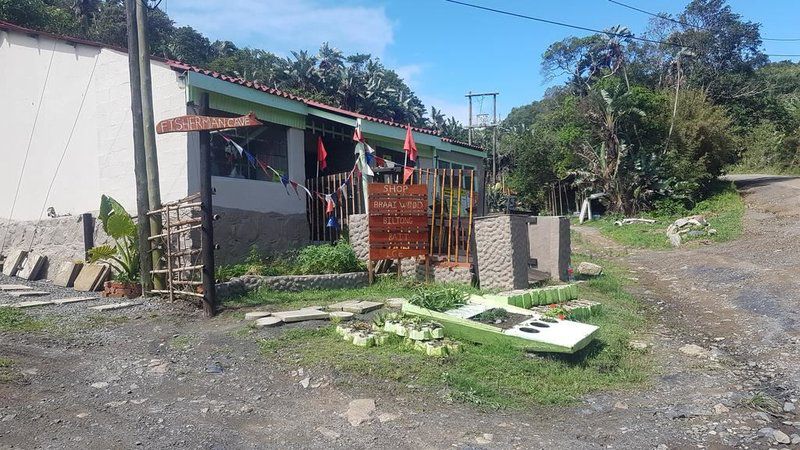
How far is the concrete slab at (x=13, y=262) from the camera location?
11.1m

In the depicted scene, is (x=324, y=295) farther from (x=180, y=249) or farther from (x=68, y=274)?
(x=68, y=274)

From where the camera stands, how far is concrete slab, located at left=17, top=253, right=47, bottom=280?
1066 cm

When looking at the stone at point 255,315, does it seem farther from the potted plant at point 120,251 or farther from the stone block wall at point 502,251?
the stone block wall at point 502,251

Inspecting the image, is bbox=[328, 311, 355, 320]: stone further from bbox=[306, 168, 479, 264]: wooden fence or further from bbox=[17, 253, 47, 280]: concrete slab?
bbox=[17, 253, 47, 280]: concrete slab

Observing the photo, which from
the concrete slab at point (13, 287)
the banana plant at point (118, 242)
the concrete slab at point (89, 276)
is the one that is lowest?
the concrete slab at point (13, 287)

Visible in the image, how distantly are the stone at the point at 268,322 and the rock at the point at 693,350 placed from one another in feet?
16.3

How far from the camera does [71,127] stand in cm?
1095

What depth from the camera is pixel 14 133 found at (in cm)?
1209

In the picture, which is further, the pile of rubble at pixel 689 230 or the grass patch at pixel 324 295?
the pile of rubble at pixel 689 230

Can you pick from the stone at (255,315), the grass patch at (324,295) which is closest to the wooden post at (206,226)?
the grass patch at (324,295)

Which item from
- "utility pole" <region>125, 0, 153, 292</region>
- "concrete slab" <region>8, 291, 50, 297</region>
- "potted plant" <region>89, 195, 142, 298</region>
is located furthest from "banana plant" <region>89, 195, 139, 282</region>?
"concrete slab" <region>8, 291, 50, 297</region>

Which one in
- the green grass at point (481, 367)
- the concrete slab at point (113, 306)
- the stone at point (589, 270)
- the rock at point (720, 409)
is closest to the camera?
the rock at point (720, 409)

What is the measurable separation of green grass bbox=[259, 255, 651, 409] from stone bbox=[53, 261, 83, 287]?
5.49 m

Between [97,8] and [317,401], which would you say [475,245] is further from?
[97,8]
